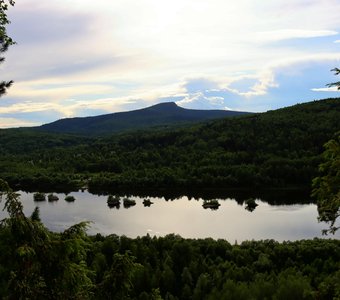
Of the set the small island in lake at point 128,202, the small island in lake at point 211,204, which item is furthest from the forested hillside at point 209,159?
the small island in lake at point 211,204

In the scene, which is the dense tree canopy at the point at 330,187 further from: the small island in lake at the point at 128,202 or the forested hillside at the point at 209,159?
the forested hillside at the point at 209,159

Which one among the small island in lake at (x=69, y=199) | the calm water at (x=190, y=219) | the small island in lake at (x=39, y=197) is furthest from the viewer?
the small island in lake at (x=39, y=197)

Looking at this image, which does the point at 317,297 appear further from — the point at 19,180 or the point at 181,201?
the point at 19,180

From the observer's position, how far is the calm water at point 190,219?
78.9m

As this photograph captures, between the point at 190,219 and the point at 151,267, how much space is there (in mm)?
43371

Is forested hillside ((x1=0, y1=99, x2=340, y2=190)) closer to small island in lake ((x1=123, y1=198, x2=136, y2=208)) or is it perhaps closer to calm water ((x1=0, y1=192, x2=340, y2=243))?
calm water ((x1=0, y1=192, x2=340, y2=243))

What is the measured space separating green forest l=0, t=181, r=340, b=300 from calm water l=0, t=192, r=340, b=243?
21.5 m

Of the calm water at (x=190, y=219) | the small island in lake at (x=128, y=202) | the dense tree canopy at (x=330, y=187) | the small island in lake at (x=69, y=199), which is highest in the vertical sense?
the dense tree canopy at (x=330, y=187)

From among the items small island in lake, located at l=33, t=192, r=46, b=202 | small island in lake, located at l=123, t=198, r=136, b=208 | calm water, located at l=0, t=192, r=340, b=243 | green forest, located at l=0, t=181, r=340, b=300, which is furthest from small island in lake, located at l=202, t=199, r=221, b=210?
small island in lake, located at l=33, t=192, r=46, b=202

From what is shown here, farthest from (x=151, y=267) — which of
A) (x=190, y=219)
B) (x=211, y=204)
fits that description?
(x=211, y=204)

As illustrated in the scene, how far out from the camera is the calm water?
78875mm

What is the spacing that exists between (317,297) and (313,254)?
4223 cm

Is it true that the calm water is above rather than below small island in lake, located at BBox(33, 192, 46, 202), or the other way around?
below

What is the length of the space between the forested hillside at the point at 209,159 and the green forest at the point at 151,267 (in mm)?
63824
